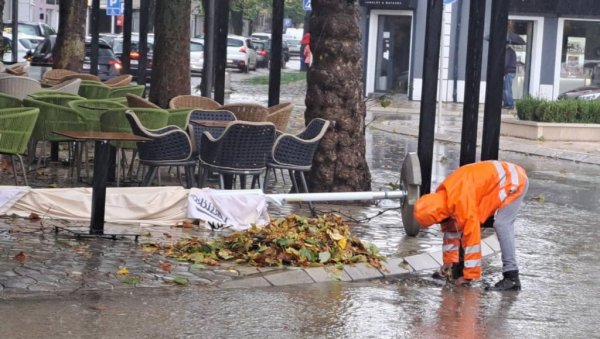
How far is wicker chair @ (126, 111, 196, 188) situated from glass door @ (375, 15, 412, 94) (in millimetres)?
25935

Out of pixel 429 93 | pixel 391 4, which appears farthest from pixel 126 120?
pixel 391 4

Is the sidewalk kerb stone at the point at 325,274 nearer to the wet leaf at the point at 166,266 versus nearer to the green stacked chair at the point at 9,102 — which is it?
the wet leaf at the point at 166,266

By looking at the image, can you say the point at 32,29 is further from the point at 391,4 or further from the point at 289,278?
the point at 289,278

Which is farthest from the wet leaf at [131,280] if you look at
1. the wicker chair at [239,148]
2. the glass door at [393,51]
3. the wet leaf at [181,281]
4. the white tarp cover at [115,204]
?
the glass door at [393,51]

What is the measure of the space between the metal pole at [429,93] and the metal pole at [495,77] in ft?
1.83

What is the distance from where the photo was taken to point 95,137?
10.1 metres

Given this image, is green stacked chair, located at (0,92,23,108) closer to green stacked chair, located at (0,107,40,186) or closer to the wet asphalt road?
green stacked chair, located at (0,107,40,186)

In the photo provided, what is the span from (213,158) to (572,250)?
368cm

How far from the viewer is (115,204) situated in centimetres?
1122

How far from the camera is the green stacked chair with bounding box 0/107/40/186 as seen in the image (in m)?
12.1

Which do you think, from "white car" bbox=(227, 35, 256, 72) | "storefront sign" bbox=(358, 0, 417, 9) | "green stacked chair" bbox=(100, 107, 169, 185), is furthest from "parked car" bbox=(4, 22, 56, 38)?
"green stacked chair" bbox=(100, 107, 169, 185)

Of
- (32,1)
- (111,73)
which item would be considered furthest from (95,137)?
(32,1)

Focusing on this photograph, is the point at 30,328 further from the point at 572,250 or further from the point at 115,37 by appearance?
the point at 115,37

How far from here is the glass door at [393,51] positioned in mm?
38094
